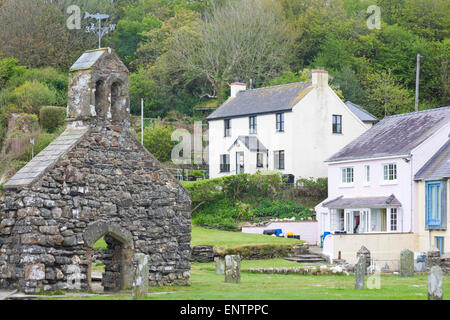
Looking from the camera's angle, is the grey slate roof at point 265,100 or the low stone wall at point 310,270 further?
the grey slate roof at point 265,100

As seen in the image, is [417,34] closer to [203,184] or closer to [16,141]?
[203,184]

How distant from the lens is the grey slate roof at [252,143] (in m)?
65.2

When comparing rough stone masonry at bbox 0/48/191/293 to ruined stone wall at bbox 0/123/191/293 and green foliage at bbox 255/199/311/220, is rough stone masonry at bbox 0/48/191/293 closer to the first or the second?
ruined stone wall at bbox 0/123/191/293

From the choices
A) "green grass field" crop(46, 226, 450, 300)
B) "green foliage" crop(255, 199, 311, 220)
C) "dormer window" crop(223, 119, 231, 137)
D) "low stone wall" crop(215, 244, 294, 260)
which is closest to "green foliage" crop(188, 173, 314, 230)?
"green foliage" crop(255, 199, 311, 220)

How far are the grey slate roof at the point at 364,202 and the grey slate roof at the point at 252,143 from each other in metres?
12.0

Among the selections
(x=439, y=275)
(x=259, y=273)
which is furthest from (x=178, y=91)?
(x=439, y=275)

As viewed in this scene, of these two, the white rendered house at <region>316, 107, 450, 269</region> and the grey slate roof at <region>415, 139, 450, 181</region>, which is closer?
the white rendered house at <region>316, 107, 450, 269</region>

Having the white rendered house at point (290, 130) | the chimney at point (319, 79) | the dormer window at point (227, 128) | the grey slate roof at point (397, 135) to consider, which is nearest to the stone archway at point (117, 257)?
the grey slate roof at point (397, 135)

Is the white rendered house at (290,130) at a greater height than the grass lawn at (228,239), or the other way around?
the white rendered house at (290,130)

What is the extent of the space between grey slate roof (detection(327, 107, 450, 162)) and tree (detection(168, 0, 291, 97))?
86.5 feet

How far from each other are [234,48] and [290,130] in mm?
20458

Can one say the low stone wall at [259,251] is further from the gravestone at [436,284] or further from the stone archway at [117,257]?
the gravestone at [436,284]

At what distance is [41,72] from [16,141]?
16650 millimetres

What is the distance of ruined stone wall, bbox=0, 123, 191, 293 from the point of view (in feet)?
77.9
